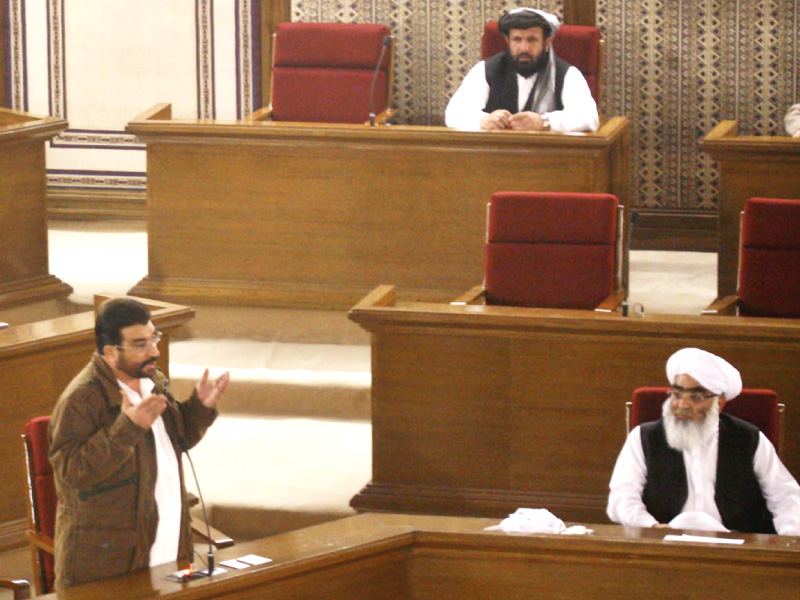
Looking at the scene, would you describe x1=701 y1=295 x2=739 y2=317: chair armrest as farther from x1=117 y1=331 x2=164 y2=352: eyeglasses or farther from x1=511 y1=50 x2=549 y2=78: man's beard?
x1=117 y1=331 x2=164 y2=352: eyeglasses

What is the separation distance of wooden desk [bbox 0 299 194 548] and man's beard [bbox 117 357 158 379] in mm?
1098

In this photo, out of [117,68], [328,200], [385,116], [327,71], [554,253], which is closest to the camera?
[554,253]

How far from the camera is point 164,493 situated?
3609 millimetres

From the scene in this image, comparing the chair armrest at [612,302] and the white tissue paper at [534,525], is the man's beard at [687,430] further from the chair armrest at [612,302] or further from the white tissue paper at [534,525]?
the chair armrest at [612,302]

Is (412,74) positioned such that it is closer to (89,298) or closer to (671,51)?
(671,51)

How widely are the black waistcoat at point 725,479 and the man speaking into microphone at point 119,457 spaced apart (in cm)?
129

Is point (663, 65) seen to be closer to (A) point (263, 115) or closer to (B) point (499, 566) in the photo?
(A) point (263, 115)

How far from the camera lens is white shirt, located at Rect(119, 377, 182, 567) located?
3596 millimetres

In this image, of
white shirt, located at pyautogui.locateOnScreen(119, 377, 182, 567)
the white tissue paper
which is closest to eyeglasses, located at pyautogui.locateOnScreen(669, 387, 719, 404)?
the white tissue paper

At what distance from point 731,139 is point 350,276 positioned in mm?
1618

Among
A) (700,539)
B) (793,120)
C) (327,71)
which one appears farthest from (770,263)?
(327,71)

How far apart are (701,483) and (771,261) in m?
1.31

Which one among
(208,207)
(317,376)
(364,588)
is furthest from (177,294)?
(364,588)

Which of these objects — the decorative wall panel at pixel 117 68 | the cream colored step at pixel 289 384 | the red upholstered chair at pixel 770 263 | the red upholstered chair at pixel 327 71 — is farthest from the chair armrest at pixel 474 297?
the decorative wall panel at pixel 117 68
